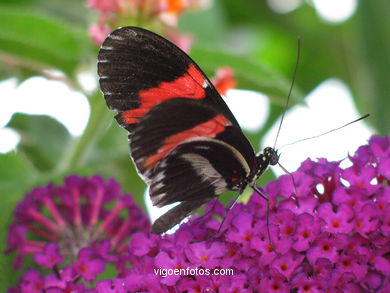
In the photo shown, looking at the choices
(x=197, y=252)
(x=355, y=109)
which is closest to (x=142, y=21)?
(x=197, y=252)

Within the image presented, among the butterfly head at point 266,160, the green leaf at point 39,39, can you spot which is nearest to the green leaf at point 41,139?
the green leaf at point 39,39

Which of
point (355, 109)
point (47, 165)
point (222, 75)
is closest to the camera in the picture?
point (222, 75)

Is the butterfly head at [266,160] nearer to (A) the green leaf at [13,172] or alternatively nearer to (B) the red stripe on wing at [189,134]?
(B) the red stripe on wing at [189,134]

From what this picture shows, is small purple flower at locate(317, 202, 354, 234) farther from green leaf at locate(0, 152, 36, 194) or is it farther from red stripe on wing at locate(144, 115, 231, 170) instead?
green leaf at locate(0, 152, 36, 194)

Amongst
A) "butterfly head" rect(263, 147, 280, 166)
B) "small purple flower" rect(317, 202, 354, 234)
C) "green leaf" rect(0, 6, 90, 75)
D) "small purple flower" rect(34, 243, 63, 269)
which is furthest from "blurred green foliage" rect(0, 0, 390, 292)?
"small purple flower" rect(317, 202, 354, 234)

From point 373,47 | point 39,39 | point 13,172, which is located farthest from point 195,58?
point 373,47

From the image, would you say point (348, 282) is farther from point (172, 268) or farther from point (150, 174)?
point (150, 174)
